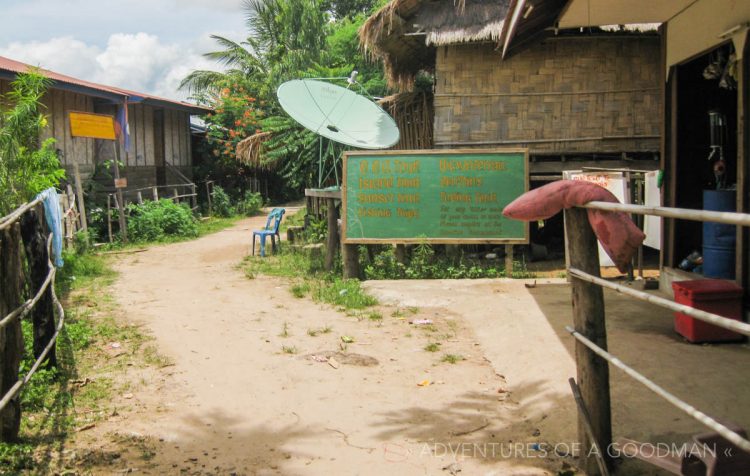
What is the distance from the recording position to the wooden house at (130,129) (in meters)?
13.8

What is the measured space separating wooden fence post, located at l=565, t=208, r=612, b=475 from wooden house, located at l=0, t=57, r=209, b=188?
34.7ft

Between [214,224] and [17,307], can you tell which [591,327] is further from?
[214,224]

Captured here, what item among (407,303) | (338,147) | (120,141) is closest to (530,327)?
(407,303)

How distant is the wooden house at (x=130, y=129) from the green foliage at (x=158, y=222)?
1180 millimetres

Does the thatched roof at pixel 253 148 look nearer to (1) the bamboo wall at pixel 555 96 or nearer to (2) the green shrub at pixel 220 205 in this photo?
(2) the green shrub at pixel 220 205

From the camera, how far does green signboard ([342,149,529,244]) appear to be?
341 inches

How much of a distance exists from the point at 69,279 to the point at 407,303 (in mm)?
4721

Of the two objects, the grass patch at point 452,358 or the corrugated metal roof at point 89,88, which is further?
A: the corrugated metal roof at point 89,88

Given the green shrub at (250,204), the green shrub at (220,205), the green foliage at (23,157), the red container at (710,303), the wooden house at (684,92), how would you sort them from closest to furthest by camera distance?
the red container at (710,303), the wooden house at (684,92), the green foliage at (23,157), the green shrub at (220,205), the green shrub at (250,204)

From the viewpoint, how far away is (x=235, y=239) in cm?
1470

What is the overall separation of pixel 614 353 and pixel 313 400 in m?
2.27

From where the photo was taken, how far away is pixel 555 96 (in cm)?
1044

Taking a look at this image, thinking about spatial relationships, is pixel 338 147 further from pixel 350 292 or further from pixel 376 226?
pixel 350 292

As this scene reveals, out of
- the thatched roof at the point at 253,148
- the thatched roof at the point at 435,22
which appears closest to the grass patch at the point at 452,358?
the thatched roof at the point at 435,22
